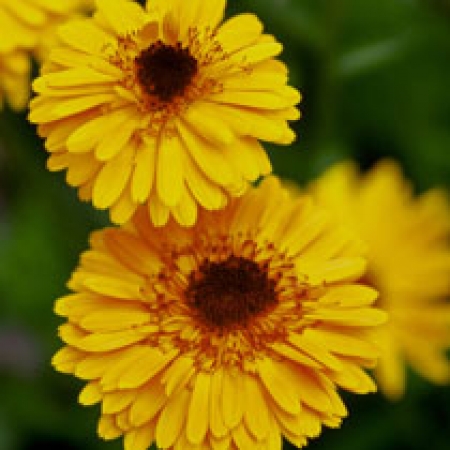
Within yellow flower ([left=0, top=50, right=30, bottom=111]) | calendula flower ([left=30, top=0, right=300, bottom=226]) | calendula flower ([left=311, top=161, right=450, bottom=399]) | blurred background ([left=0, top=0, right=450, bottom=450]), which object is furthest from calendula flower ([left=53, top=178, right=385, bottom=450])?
calendula flower ([left=311, top=161, right=450, bottom=399])

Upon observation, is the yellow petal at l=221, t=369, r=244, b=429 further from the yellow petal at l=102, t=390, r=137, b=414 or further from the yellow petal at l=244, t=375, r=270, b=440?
the yellow petal at l=102, t=390, r=137, b=414

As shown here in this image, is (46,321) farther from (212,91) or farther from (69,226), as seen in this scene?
(212,91)

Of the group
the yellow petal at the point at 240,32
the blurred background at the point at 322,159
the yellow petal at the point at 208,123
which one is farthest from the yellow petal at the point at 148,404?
the blurred background at the point at 322,159

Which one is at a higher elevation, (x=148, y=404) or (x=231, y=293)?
(x=231, y=293)

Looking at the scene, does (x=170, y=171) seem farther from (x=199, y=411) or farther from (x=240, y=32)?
(x=199, y=411)

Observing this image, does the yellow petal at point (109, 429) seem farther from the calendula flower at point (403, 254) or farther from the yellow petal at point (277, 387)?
the calendula flower at point (403, 254)

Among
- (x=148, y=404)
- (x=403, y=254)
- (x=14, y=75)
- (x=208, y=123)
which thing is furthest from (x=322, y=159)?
(x=148, y=404)
